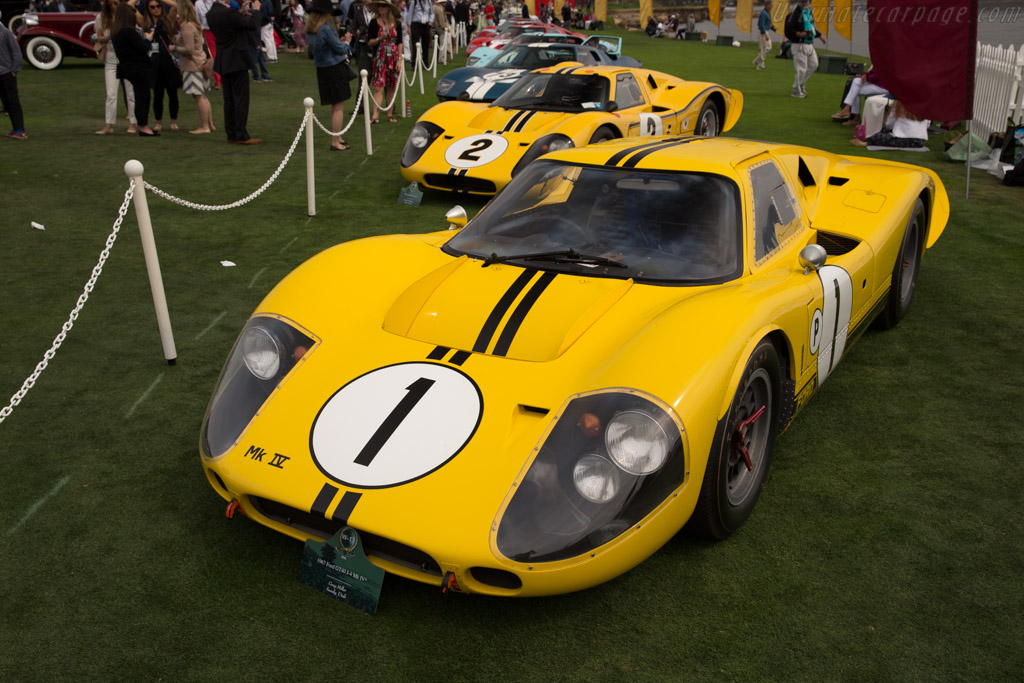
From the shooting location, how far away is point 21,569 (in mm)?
2828

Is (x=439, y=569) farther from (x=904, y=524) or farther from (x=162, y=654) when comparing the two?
(x=904, y=524)

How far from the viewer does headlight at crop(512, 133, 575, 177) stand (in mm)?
7371

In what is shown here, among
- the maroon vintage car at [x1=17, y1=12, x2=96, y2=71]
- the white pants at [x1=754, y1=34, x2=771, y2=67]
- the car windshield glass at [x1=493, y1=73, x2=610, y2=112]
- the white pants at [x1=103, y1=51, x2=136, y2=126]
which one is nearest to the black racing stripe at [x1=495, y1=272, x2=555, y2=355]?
the car windshield glass at [x1=493, y1=73, x2=610, y2=112]

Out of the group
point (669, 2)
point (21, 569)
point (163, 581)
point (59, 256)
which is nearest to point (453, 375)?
point (163, 581)

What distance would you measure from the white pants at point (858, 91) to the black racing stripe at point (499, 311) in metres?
9.74

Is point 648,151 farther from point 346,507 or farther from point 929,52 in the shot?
point 929,52

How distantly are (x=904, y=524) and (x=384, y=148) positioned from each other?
8.65 metres

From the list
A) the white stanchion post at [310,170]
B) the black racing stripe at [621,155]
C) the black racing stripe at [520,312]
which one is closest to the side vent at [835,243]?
the black racing stripe at [621,155]

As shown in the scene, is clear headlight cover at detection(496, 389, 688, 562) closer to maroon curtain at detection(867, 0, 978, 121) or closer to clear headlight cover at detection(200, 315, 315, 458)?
clear headlight cover at detection(200, 315, 315, 458)

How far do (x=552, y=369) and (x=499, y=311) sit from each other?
37 cm

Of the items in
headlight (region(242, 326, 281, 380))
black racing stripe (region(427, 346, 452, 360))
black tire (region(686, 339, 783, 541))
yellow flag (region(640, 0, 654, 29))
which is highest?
yellow flag (region(640, 0, 654, 29))

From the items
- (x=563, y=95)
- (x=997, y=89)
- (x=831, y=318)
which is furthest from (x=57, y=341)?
(x=997, y=89)

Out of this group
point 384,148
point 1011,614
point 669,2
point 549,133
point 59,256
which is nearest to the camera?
point 1011,614

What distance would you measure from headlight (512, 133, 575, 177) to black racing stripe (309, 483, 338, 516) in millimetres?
5141
